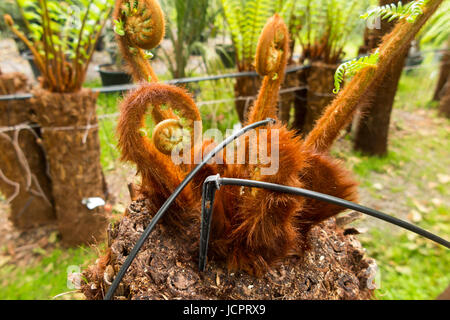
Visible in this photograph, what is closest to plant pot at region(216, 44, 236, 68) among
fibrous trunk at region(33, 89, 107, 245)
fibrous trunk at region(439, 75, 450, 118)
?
fibrous trunk at region(33, 89, 107, 245)

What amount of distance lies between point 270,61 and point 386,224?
5.23 feet

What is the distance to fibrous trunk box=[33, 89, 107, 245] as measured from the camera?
52.6 inches

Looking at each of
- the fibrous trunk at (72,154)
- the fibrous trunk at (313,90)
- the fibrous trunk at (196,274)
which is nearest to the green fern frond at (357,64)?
the fibrous trunk at (196,274)

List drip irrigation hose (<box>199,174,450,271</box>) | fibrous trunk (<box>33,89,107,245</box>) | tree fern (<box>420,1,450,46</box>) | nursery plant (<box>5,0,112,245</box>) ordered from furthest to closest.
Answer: fibrous trunk (<box>33,89,107,245</box>) < nursery plant (<box>5,0,112,245</box>) < tree fern (<box>420,1,450,46</box>) < drip irrigation hose (<box>199,174,450,271</box>)

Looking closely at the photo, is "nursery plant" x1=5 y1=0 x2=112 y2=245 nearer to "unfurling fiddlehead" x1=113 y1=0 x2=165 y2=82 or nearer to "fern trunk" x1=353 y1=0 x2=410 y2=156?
"unfurling fiddlehead" x1=113 y1=0 x2=165 y2=82

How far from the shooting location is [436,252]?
157cm

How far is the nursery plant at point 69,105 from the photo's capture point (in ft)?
3.87

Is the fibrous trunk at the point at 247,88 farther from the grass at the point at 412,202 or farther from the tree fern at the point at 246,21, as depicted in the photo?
the grass at the point at 412,202

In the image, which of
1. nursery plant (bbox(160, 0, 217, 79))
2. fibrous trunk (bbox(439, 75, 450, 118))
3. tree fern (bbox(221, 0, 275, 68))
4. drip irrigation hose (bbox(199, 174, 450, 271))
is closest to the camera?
drip irrigation hose (bbox(199, 174, 450, 271))

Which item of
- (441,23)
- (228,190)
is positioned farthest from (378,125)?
(228,190)

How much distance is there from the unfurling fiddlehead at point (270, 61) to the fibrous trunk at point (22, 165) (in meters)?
1.38

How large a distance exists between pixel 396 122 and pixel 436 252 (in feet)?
5.87

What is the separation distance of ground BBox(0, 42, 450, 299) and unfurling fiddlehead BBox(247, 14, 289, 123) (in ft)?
1.34
